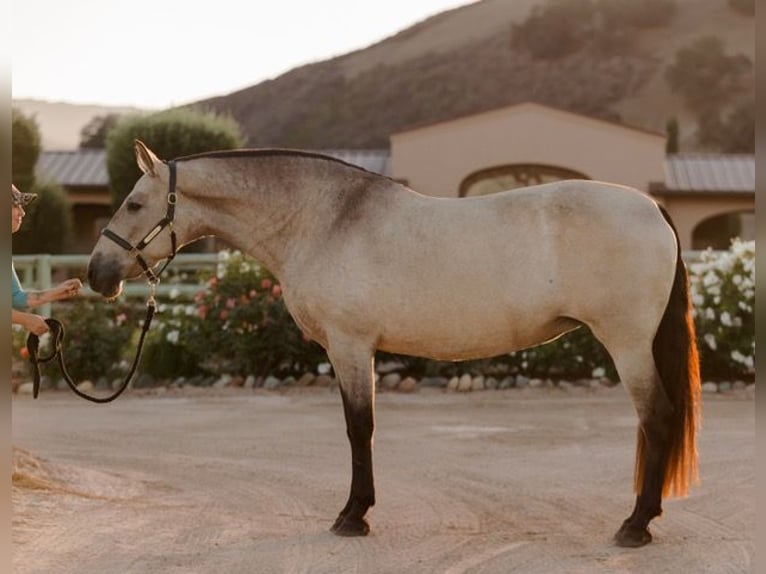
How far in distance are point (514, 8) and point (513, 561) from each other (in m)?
89.8

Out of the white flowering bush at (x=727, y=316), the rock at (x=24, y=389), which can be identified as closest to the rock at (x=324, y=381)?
the rock at (x=24, y=389)

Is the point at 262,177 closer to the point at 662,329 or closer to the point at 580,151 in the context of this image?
the point at 662,329

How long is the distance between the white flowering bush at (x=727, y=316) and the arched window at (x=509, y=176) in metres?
11.2

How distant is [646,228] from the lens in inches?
190

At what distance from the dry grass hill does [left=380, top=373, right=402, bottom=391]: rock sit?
170 ft

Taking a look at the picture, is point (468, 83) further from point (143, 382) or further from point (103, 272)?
point (103, 272)

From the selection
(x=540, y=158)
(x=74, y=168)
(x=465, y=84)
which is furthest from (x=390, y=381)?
(x=465, y=84)

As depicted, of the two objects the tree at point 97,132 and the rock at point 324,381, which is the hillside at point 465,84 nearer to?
the tree at point 97,132

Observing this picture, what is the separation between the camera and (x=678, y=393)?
16.0 feet

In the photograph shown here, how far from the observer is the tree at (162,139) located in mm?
22188

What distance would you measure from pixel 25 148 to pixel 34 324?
63.5 ft

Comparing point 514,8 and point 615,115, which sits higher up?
point 514,8

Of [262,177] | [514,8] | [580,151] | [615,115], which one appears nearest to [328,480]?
[262,177]

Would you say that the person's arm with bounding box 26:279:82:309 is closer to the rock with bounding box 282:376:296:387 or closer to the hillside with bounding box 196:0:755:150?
the rock with bounding box 282:376:296:387
